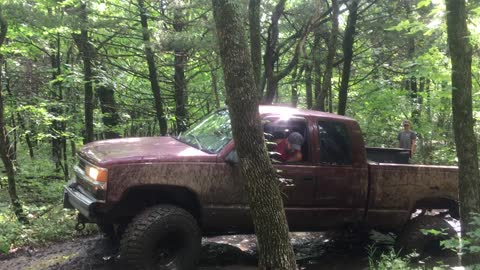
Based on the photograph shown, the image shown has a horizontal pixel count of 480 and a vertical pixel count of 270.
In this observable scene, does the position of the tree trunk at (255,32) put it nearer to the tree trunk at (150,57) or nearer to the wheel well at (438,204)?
the tree trunk at (150,57)

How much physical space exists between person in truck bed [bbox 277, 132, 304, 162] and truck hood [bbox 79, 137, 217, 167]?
0.99 metres

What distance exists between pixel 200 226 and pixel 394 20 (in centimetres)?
880

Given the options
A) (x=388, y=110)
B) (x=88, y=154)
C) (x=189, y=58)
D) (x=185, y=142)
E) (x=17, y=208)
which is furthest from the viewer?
(x=388, y=110)

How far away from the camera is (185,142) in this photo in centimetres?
603

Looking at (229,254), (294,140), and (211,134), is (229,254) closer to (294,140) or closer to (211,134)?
(211,134)

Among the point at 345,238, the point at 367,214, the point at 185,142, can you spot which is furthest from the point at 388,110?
the point at 185,142

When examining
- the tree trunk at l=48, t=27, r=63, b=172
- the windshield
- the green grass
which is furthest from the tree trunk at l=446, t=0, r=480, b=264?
the tree trunk at l=48, t=27, r=63, b=172

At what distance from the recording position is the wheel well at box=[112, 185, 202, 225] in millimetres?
5059

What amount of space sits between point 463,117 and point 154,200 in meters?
3.65

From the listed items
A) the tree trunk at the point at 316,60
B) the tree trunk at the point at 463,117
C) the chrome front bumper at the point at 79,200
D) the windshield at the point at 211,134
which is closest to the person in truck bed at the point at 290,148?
the windshield at the point at 211,134

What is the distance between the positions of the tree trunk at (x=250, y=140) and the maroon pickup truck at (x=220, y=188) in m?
0.81

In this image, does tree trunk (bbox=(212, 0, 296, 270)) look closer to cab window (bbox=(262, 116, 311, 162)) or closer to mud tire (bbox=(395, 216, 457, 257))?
cab window (bbox=(262, 116, 311, 162))

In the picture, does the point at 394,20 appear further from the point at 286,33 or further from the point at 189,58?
the point at 189,58

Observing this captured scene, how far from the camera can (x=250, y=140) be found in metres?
3.84
